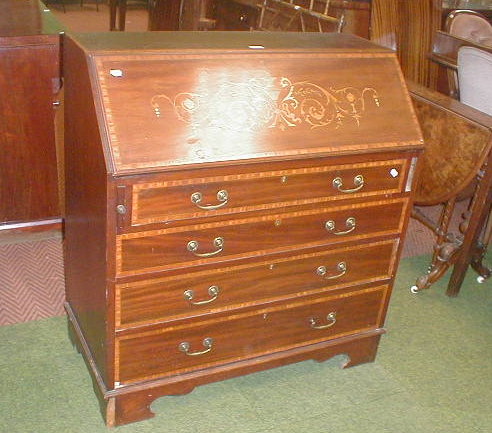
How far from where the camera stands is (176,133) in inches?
65.1

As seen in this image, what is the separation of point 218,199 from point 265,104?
312 millimetres

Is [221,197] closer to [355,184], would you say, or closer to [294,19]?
[355,184]

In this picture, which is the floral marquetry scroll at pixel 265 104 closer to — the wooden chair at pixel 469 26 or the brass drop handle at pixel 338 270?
the brass drop handle at pixel 338 270

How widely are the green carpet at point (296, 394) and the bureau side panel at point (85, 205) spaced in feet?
0.74

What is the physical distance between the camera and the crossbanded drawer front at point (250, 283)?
1.81 metres

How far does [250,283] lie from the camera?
1971 millimetres

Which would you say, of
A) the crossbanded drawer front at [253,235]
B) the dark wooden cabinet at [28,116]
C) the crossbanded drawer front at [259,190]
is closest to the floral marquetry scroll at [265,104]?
the crossbanded drawer front at [259,190]

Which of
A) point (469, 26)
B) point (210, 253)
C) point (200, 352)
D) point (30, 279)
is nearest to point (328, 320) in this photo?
point (200, 352)

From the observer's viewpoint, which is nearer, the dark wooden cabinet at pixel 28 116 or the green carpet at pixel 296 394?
the green carpet at pixel 296 394

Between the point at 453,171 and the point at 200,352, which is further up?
the point at 453,171

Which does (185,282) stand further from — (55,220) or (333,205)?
(55,220)

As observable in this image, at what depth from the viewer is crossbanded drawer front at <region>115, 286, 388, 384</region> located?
192 cm

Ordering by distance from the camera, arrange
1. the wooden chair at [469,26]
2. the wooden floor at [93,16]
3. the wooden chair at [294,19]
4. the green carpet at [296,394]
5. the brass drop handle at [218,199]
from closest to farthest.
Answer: the brass drop handle at [218,199]
the green carpet at [296,394]
the wooden chair at [294,19]
the wooden chair at [469,26]
the wooden floor at [93,16]

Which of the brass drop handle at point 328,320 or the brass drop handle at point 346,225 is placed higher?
the brass drop handle at point 346,225
